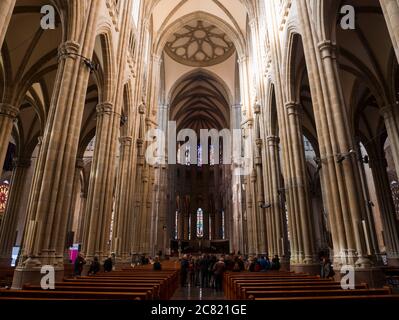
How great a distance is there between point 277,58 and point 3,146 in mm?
14344

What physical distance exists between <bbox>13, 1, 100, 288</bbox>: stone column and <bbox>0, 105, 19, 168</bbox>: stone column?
7295 mm

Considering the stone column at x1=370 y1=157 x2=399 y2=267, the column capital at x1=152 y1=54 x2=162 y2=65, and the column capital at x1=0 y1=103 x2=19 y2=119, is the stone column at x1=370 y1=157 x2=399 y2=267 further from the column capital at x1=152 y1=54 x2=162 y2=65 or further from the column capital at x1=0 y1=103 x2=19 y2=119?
the column capital at x1=0 y1=103 x2=19 y2=119

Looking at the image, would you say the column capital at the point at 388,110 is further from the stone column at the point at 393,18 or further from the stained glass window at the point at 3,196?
the stained glass window at the point at 3,196

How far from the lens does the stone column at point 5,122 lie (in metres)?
14.1

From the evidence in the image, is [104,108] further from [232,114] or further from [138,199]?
[232,114]

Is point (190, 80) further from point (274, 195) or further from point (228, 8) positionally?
point (274, 195)

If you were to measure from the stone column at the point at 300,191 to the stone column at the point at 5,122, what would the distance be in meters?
13.8

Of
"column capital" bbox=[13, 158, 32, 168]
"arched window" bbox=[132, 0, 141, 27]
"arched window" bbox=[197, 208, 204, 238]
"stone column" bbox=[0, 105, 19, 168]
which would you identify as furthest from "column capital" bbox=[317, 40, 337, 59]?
"arched window" bbox=[197, 208, 204, 238]

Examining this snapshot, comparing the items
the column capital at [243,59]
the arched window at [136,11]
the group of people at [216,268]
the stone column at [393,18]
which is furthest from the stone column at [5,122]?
the column capital at [243,59]

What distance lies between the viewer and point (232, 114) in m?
32.2

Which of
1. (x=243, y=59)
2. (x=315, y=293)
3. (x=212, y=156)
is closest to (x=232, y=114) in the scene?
(x=243, y=59)

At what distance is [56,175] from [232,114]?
25.8 meters
